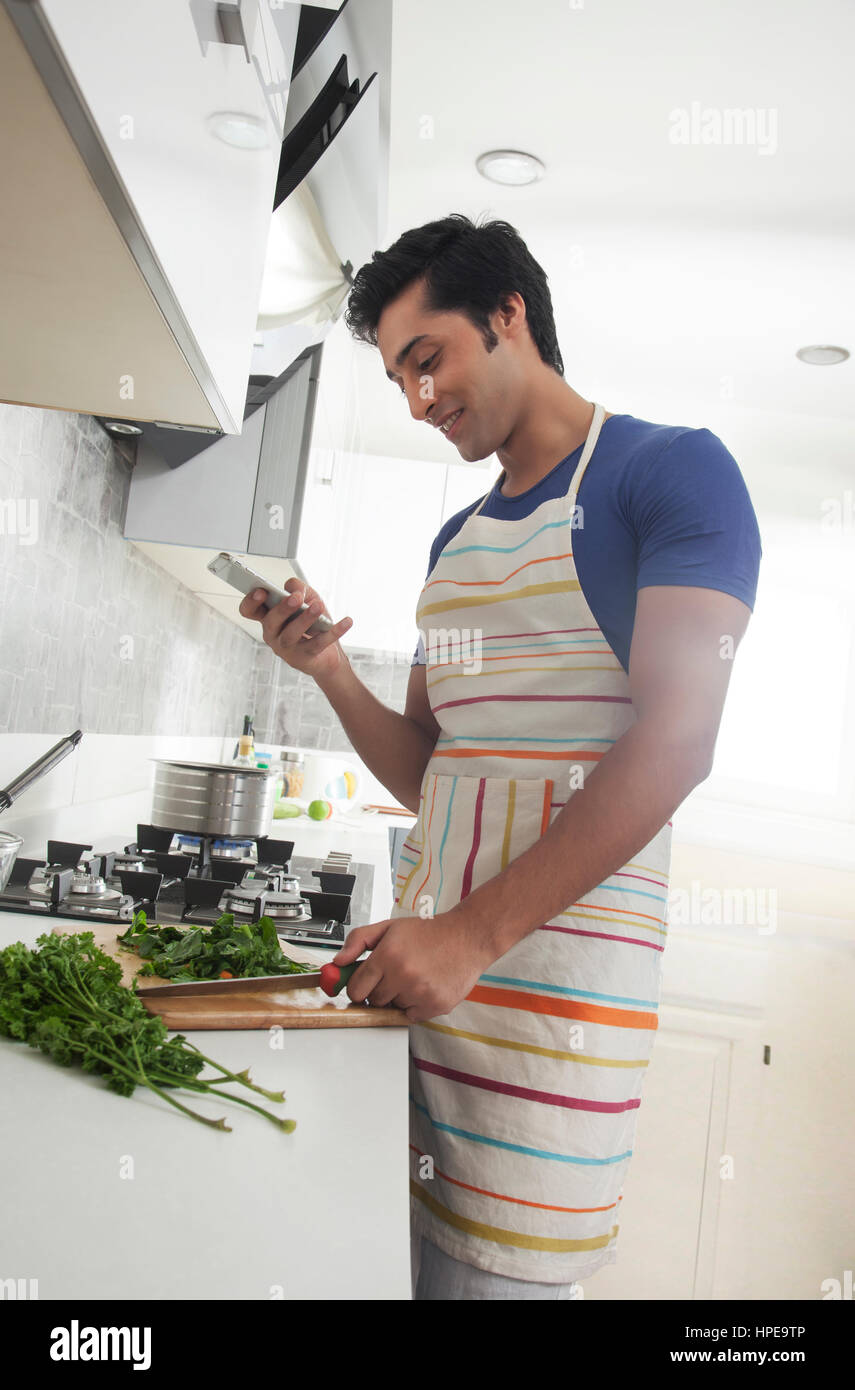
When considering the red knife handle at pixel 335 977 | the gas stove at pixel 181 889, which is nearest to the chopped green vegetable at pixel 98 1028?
the red knife handle at pixel 335 977

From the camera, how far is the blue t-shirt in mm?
842

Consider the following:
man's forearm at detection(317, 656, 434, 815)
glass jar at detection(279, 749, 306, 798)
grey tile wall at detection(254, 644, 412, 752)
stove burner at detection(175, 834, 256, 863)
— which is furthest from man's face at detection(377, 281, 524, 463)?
grey tile wall at detection(254, 644, 412, 752)

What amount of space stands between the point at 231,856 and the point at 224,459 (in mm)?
832

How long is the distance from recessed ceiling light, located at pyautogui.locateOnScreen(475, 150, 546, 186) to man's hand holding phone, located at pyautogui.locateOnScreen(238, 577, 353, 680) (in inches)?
Result: 59.8

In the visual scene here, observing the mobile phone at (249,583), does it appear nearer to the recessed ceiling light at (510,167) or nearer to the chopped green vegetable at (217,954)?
the chopped green vegetable at (217,954)

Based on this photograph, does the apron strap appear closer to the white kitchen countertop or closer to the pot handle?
the white kitchen countertop

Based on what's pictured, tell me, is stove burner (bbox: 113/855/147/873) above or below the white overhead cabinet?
below

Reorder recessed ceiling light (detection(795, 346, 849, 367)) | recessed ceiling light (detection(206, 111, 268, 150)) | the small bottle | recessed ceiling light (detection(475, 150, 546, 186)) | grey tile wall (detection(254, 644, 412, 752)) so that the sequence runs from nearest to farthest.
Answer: recessed ceiling light (detection(206, 111, 268, 150))
recessed ceiling light (detection(475, 150, 546, 186))
recessed ceiling light (detection(795, 346, 849, 367))
the small bottle
grey tile wall (detection(254, 644, 412, 752))

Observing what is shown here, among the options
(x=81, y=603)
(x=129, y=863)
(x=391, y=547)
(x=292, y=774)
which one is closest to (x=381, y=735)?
(x=129, y=863)

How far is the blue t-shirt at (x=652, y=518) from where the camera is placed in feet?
2.76

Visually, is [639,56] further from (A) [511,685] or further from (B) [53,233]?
(B) [53,233]

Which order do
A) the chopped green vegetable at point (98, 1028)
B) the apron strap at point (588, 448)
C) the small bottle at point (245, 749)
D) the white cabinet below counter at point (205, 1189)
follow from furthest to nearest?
1. the small bottle at point (245, 749)
2. the apron strap at point (588, 448)
3. the chopped green vegetable at point (98, 1028)
4. the white cabinet below counter at point (205, 1189)

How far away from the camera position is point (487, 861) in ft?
3.06

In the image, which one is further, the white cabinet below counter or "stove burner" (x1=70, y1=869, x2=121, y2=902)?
"stove burner" (x1=70, y1=869, x2=121, y2=902)
